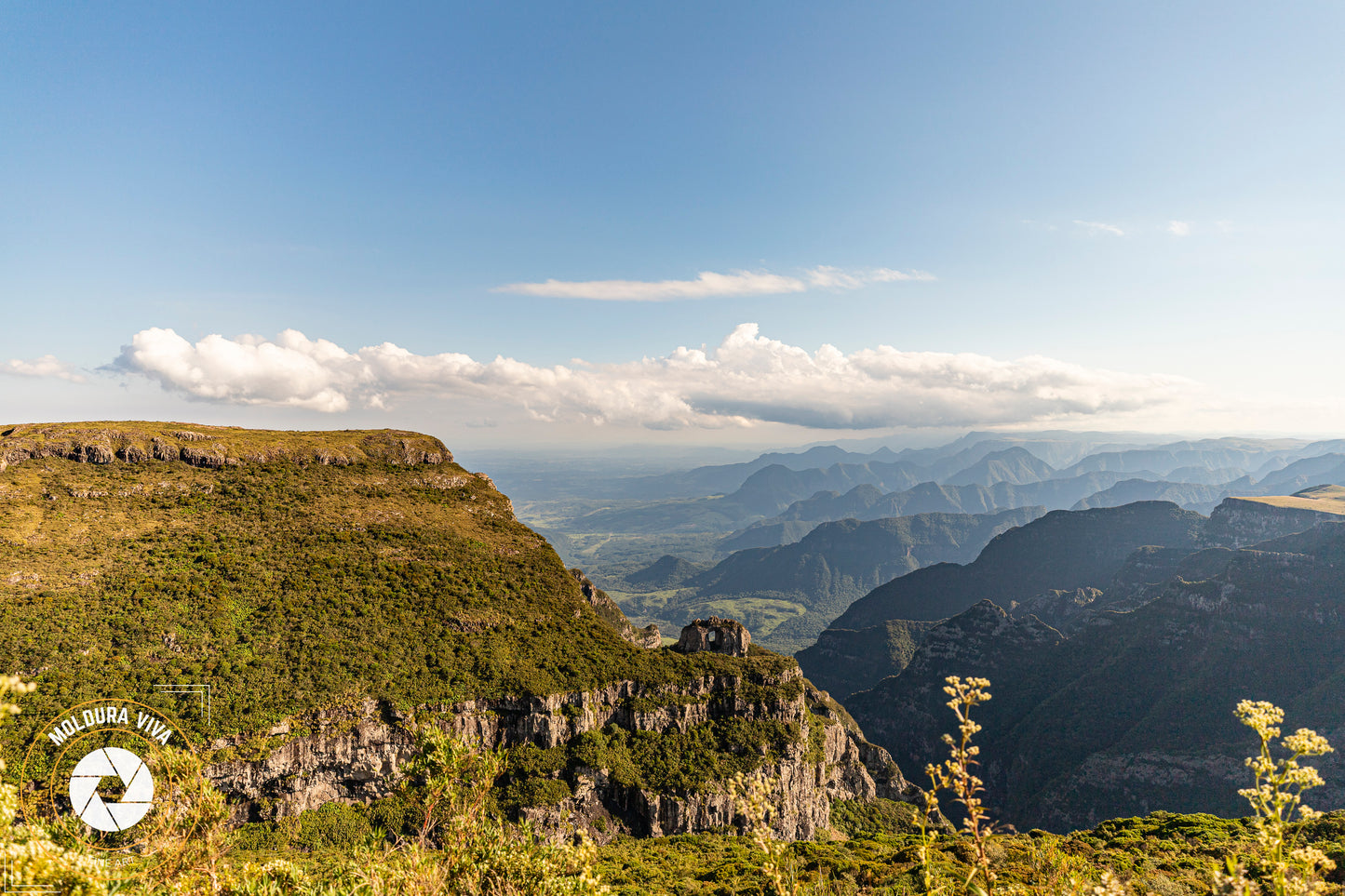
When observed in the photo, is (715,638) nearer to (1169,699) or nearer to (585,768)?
(585,768)

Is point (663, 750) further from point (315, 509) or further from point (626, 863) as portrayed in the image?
point (315, 509)

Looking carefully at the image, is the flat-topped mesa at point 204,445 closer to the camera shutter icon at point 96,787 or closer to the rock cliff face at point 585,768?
the rock cliff face at point 585,768

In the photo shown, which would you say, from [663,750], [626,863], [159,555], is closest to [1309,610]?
[663,750]

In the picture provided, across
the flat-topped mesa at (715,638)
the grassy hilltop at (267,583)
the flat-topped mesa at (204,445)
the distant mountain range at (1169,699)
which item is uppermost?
the flat-topped mesa at (204,445)

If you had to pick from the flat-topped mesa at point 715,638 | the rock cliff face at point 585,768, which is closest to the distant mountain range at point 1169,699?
the rock cliff face at point 585,768

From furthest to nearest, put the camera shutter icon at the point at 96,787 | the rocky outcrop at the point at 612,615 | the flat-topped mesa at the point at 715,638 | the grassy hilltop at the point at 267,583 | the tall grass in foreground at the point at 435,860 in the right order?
the rocky outcrop at the point at 612,615 < the flat-topped mesa at the point at 715,638 < the grassy hilltop at the point at 267,583 < the camera shutter icon at the point at 96,787 < the tall grass in foreground at the point at 435,860

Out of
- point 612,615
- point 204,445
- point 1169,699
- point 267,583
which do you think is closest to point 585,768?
point 612,615
